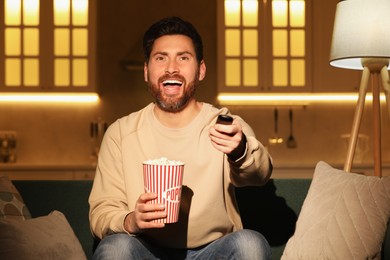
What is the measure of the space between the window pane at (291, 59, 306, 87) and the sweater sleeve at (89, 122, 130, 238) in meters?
3.15

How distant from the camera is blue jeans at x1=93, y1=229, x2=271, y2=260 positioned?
1716 mm

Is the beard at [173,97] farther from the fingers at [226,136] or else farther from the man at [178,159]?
the fingers at [226,136]

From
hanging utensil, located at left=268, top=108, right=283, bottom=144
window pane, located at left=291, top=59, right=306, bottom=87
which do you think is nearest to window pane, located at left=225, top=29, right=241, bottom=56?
window pane, located at left=291, top=59, right=306, bottom=87

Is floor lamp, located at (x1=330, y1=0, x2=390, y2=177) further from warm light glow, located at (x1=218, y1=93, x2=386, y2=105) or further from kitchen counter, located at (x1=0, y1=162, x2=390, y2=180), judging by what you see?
warm light glow, located at (x1=218, y1=93, x2=386, y2=105)

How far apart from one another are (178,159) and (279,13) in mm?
3296

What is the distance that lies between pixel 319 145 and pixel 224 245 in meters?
3.64

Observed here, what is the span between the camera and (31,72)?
4.95m

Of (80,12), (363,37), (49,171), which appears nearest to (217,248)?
(363,37)

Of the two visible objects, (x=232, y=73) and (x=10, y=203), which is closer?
(x=10, y=203)

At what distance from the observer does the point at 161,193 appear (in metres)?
1.56

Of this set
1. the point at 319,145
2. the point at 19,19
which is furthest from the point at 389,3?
the point at 19,19

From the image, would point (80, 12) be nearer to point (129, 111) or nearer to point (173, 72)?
point (129, 111)

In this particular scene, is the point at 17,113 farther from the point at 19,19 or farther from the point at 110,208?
the point at 110,208

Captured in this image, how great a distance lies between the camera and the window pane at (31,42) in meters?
4.95
